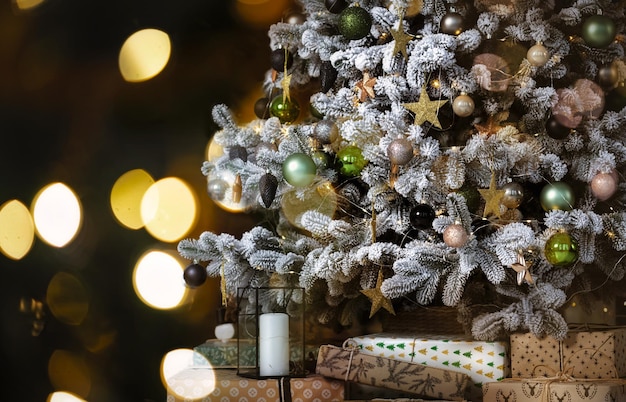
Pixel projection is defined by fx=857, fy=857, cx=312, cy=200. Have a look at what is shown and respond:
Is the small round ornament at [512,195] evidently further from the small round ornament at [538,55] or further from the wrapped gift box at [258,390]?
the wrapped gift box at [258,390]

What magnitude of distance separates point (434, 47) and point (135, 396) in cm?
111

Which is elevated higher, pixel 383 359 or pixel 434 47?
pixel 434 47

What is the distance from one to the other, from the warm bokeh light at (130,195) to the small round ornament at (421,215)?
85 centimetres

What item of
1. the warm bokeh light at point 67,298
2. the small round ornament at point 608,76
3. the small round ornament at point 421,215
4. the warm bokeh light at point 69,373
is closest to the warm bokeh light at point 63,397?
the warm bokeh light at point 69,373

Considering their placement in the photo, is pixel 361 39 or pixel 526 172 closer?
pixel 526 172

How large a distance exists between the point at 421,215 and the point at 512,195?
15cm

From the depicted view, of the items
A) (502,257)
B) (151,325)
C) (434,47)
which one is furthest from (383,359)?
(151,325)

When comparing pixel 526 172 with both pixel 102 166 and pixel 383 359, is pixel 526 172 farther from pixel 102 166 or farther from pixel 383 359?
pixel 102 166

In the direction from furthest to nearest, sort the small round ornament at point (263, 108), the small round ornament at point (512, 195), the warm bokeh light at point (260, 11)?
the warm bokeh light at point (260, 11), the small round ornament at point (263, 108), the small round ornament at point (512, 195)

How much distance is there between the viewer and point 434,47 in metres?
1.46

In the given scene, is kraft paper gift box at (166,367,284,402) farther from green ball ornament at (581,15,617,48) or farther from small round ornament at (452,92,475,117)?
green ball ornament at (581,15,617,48)

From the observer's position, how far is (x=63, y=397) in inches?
77.5

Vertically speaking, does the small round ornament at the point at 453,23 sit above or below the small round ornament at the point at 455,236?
above

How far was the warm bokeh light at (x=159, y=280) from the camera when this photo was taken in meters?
2.07
